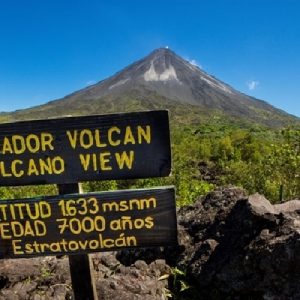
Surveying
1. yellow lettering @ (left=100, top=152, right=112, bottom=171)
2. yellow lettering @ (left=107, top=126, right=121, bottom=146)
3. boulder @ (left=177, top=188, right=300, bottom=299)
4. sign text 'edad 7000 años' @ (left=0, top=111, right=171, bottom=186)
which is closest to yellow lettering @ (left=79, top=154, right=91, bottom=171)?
sign text 'edad 7000 años' @ (left=0, top=111, right=171, bottom=186)

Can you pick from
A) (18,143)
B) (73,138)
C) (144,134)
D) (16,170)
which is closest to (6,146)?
(18,143)

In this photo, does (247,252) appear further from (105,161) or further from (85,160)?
(85,160)

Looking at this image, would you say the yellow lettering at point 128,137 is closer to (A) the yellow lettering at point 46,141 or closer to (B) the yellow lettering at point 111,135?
(B) the yellow lettering at point 111,135

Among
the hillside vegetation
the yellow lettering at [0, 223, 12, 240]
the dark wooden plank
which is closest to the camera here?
the yellow lettering at [0, 223, 12, 240]

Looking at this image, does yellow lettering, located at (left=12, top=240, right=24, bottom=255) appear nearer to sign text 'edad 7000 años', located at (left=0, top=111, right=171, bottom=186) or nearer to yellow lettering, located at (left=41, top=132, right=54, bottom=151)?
sign text 'edad 7000 años', located at (left=0, top=111, right=171, bottom=186)

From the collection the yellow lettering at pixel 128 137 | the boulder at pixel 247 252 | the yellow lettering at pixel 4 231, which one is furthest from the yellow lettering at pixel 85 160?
the boulder at pixel 247 252

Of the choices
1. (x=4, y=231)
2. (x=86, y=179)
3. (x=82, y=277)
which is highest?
(x=86, y=179)

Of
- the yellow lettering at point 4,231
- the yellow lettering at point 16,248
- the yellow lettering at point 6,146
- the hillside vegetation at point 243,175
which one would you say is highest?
the yellow lettering at point 6,146

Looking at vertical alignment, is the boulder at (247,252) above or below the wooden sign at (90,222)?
below
